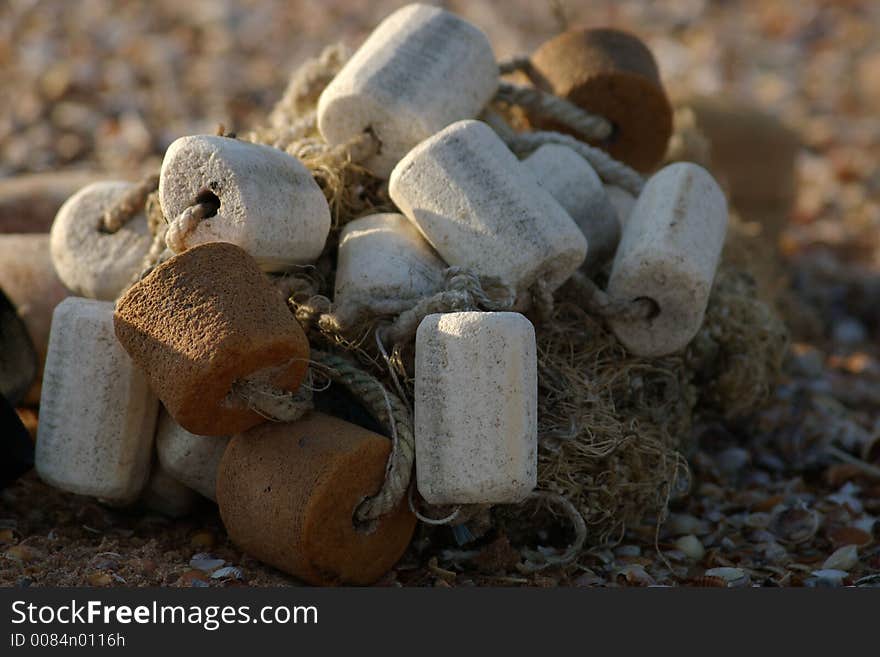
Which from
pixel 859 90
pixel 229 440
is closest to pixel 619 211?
pixel 229 440

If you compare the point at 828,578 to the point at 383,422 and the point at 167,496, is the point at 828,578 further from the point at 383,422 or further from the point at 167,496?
the point at 167,496

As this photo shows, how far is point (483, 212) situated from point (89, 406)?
1029mm

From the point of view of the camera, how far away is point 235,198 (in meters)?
2.54

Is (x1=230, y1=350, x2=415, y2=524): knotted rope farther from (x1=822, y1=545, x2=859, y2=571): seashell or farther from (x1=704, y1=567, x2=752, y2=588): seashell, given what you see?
(x1=822, y1=545, x2=859, y2=571): seashell

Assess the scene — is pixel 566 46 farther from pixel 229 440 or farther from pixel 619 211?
pixel 229 440

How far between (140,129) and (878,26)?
5927 millimetres

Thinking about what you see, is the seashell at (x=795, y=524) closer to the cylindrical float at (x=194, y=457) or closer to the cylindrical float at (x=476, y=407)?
the cylindrical float at (x=476, y=407)

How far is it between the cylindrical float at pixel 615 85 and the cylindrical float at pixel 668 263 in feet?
1.99

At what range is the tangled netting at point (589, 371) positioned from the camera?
265 cm

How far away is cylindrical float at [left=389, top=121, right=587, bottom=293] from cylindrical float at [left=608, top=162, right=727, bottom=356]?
0.59 feet

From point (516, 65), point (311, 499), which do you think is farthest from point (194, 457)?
point (516, 65)

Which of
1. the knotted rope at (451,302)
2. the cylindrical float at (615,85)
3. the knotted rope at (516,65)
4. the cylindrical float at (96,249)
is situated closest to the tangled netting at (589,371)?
the knotted rope at (451,302)

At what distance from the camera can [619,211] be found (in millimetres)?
3307

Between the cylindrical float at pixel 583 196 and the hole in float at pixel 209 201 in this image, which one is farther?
the cylindrical float at pixel 583 196
